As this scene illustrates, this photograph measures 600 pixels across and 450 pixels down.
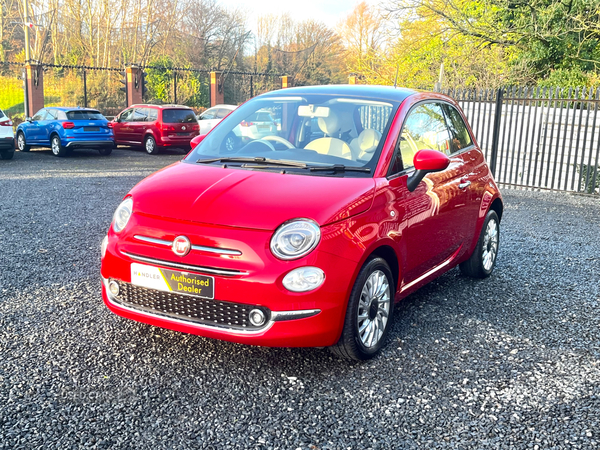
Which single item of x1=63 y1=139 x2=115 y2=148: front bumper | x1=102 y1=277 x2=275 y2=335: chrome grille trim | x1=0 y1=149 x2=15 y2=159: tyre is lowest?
x1=0 y1=149 x2=15 y2=159: tyre

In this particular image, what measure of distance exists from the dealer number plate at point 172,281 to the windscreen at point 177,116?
17.6m

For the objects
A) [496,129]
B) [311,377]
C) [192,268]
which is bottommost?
[311,377]

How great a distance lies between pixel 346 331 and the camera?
3691 millimetres

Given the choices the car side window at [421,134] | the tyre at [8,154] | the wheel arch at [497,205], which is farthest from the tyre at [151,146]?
the car side window at [421,134]

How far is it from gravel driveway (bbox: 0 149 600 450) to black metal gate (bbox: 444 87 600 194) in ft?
25.1

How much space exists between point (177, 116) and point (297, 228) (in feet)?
59.4

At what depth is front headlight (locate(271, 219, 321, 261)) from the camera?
347 cm

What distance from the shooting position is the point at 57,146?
60.4 feet

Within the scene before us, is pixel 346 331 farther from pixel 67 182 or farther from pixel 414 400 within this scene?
pixel 67 182

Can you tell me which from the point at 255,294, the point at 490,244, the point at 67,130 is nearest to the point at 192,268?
the point at 255,294

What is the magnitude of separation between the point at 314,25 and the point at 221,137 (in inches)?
2299

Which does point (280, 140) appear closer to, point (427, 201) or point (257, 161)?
point (257, 161)

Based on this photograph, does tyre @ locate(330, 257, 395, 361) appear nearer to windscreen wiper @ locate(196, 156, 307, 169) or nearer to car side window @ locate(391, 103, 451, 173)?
car side window @ locate(391, 103, 451, 173)

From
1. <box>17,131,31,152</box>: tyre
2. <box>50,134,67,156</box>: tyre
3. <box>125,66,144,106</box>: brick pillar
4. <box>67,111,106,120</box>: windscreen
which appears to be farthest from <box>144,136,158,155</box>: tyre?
<box>125,66,144,106</box>: brick pillar
